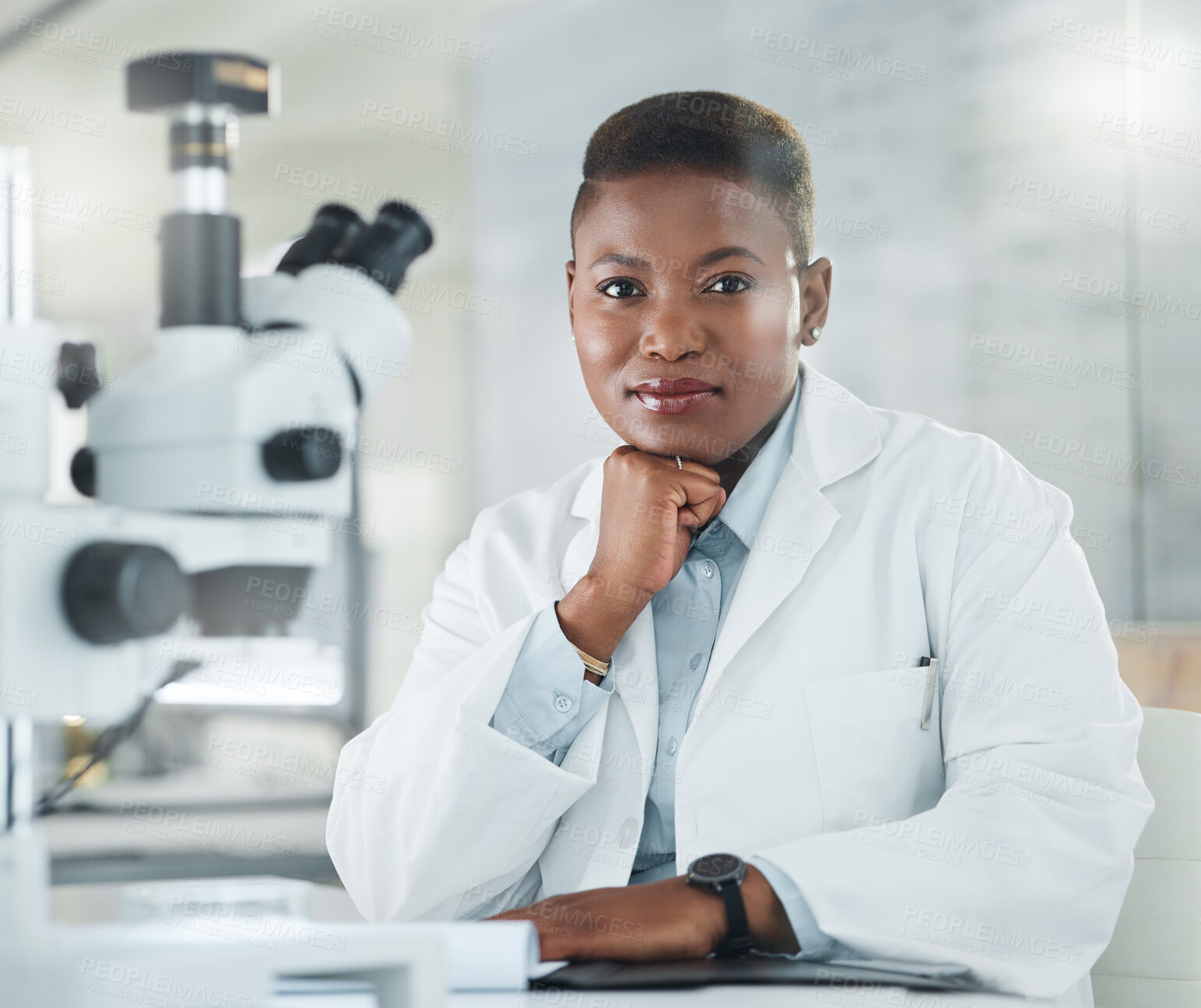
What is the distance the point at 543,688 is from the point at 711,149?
1.81ft

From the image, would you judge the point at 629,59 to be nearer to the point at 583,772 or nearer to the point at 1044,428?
the point at 1044,428

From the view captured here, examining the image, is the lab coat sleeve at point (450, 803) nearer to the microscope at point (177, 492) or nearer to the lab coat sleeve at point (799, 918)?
the lab coat sleeve at point (799, 918)

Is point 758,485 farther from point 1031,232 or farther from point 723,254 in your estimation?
point 1031,232

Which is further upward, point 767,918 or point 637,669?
point 637,669

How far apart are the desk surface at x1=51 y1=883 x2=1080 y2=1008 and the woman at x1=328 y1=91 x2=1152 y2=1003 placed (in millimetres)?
123

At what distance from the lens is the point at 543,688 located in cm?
104

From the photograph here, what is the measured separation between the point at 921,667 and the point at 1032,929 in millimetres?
246

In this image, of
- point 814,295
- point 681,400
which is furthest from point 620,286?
point 814,295

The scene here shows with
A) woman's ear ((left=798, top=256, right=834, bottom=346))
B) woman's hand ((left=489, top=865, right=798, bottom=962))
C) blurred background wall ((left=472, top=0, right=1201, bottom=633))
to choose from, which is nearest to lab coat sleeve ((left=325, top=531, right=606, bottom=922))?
woman's hand ((left=489, top=865, right=798, bottom=962))

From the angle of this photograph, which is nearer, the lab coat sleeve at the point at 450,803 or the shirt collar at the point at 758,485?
the lab coat sleeve at the point at 450,803

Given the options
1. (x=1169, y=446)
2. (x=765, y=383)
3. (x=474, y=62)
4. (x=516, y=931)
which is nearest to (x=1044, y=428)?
(x=1169, y=446)

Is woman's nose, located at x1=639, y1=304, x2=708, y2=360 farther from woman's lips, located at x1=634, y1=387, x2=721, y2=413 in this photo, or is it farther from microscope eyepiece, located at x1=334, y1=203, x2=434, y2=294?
microscope eyepiece, located at x1=334, y1=203, x2=434, y2=294

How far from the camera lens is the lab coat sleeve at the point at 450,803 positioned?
1006mm

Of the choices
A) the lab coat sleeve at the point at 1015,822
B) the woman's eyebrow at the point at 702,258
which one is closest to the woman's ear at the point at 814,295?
the woman's eyebrow at the point at 702,258
